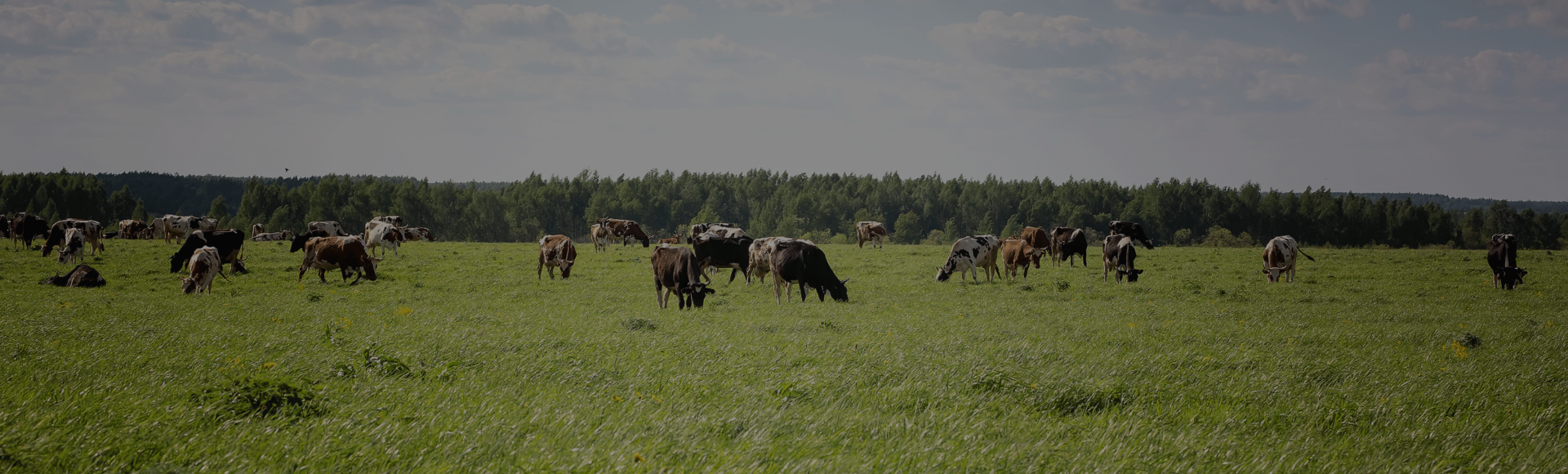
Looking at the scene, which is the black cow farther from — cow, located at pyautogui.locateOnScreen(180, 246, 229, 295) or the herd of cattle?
cow, located at pyautogui.locateOnScreen(180, 246, 229, 295)

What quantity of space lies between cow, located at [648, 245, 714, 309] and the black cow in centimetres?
1704

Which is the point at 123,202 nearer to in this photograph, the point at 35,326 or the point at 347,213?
the point at 347,213

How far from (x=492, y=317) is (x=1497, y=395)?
13126mm

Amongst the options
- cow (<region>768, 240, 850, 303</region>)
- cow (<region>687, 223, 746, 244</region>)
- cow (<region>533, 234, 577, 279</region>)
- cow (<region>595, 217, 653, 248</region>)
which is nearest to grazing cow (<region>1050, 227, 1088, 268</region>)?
cow (<region>687, 223, 746, 244</region>)

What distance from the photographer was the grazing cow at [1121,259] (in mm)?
27438

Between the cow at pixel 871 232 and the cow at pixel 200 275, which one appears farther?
the cow at pixel 871 232

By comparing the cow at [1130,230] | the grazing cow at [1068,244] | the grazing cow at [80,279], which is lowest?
the grazing cow at [80,279]

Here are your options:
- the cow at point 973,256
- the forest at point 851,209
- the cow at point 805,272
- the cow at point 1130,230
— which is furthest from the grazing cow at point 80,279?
the forest at point 851,209

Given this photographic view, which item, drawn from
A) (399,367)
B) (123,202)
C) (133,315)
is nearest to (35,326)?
(133,315)

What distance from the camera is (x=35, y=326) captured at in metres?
9.52

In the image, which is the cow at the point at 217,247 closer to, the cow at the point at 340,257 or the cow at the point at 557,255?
the cow at the point at 340,257

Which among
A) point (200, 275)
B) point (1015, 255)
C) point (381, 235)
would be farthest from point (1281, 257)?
point (381, 235)

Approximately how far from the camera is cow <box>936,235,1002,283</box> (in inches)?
1105

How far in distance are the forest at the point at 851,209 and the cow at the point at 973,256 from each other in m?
79.1
